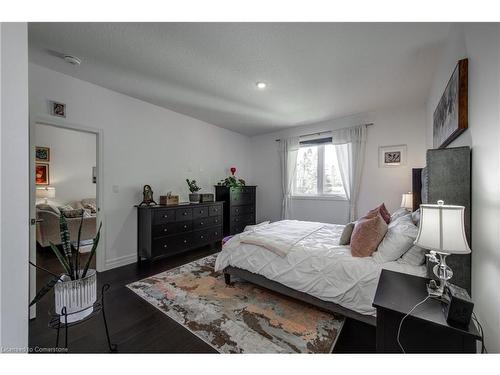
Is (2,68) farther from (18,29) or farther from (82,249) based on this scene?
(82,249)

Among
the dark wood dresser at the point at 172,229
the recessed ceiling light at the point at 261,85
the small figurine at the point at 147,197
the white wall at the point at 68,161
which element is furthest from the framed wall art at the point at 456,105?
the white wall at the point at 68,161

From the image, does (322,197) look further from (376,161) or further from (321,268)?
(321,268)

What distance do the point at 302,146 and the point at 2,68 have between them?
4.40m

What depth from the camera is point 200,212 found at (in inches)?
150

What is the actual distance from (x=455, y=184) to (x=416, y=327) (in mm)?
899

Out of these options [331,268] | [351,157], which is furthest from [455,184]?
[351,157]

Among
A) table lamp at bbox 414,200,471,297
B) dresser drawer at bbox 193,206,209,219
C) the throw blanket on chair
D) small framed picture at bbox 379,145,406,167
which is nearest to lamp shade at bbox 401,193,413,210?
small framed picture at bbox 379,145,406,167

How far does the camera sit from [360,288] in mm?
1670

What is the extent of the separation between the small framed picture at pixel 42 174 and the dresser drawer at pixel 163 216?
13.2 feet

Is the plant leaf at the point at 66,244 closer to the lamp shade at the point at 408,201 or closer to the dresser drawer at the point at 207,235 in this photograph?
the dresser drawer at the point at 207,235

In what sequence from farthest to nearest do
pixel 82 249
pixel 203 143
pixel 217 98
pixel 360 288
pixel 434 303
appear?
pixel 203 143 → pixel 82 249 → pixel 217 98 → pixel 360 288 → pixel 434 303

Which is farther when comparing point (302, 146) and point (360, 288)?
point (302, 146)
